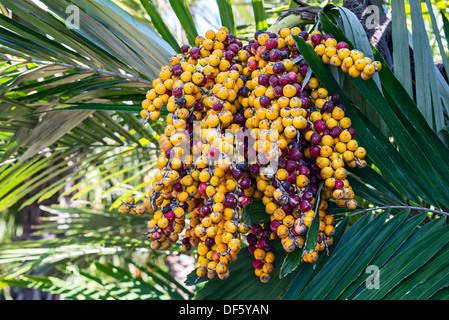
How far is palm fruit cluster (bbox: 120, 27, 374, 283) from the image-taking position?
63 centimetres

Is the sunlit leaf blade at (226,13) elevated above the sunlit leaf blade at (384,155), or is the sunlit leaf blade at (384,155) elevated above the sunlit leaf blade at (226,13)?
the sunlit leaf blade at (226,13)

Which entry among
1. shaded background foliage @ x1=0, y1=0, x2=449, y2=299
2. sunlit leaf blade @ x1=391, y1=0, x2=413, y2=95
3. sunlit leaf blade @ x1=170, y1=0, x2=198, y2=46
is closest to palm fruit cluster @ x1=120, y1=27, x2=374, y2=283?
shaded background foliage @ x1=0, y1=0, x2=449, y2=299

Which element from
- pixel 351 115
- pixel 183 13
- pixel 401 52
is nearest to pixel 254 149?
pixel 351 115

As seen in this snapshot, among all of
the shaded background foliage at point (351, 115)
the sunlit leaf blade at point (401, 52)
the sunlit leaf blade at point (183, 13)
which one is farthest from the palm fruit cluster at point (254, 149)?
the sunlit leaf blade at point (183, 13)

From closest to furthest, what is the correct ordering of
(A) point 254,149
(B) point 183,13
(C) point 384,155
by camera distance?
(A) point 254,149 → (C) point 384,155 → (B) point 183,13

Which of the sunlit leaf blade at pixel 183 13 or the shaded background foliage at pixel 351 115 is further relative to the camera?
the sunlit leaf blade at pixel 183 13

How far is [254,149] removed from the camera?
0.65 metres

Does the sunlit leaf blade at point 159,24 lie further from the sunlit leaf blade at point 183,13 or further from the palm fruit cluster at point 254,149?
the palm fruit cluster at point 254,149

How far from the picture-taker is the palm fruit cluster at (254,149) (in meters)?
0.63

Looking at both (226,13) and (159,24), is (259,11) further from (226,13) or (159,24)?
(159,24)

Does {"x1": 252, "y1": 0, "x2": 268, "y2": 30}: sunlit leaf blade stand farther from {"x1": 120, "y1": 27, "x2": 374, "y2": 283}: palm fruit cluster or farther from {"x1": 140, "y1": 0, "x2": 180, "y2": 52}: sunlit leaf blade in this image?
{"x1": 120, "y1": 27, "x2": 374, "y2": 283}: palm fruit cluster
